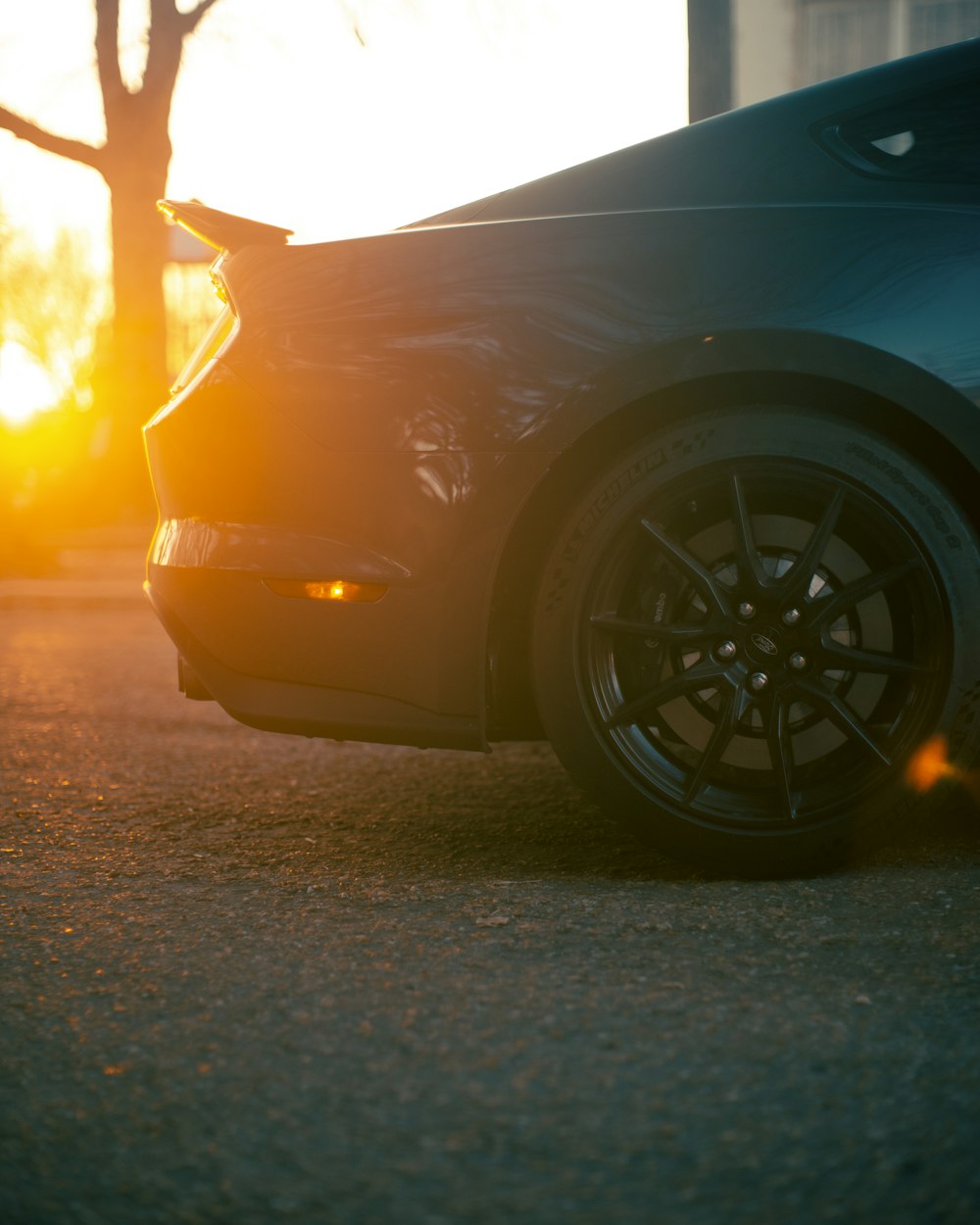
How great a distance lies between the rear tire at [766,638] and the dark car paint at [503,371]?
0.35 ft

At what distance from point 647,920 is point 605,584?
2.13 feet

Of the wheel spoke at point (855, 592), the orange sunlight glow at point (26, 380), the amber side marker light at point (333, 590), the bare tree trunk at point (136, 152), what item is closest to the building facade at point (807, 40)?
the bare tree trunk at point (136, 152)

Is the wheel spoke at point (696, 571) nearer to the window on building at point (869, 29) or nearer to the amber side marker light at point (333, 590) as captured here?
the amber side marker light at point (333, 590)

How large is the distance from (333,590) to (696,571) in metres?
0.71

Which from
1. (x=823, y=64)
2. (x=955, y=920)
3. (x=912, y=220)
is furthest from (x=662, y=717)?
(x=823, y=64)

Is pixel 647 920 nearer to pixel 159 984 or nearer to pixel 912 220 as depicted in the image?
pixel 159 984

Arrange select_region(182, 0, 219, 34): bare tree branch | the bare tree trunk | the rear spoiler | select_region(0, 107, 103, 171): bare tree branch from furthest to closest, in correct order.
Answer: select_region(0, 107, 103, 171): bare tree branch < select_region(182, 0, 219, 34): bare tree branch < the bare tree trunk < the rear spoiler

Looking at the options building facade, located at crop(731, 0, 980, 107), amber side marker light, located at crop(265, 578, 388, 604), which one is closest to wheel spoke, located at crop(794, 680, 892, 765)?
amber side marker light, located at crop(265, 578, 388, 604)

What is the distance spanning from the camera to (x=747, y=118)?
2676 millimetres

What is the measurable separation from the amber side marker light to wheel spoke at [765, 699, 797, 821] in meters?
0.79

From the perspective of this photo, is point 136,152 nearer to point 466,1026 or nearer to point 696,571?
point 696,571

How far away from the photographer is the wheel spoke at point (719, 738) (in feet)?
8.18

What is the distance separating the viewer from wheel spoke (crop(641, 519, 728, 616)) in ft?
8.27

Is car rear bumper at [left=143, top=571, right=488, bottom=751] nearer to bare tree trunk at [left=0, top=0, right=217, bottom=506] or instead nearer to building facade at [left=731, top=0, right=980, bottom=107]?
building facade at [left=731, top=0, right=980, bottom=107]
